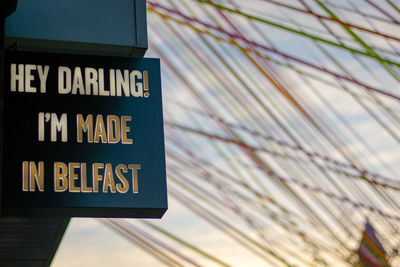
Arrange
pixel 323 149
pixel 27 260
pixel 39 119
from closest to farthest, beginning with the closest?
pixel 39 119 < pixel 27 260 < pixel 323 149

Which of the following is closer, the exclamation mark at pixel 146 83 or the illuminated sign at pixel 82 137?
the illuminated sign at pixel 82 137

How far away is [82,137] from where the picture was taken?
5090 millimetres

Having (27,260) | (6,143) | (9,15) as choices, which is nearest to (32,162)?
(6,143)

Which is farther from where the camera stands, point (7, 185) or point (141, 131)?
point (141, 131)

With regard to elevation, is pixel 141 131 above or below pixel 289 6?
below

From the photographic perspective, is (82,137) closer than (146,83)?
Yes

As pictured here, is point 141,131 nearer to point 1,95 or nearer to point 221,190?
point 1,95

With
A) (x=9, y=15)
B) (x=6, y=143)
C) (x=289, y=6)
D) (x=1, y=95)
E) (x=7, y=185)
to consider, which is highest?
(x=289, y=6)

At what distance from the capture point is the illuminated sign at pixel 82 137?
15.9ft

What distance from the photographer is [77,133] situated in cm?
511

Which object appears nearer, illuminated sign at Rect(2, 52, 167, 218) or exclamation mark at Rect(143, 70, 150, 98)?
illuminated sign at Rect(2, 52, 167, 218)

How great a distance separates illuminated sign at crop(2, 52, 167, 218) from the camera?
485 centimetres

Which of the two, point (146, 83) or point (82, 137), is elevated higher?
point (146, 83)

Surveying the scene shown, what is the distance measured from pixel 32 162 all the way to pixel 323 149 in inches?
339
